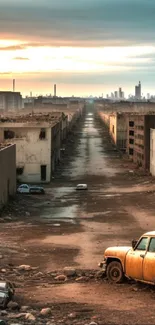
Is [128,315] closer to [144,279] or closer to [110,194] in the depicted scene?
[144,279]

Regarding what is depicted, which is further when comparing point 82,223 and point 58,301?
point 82,223

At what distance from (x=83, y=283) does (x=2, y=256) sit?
7.34 metres

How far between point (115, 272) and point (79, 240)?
15311 mm

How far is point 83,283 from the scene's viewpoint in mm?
20188

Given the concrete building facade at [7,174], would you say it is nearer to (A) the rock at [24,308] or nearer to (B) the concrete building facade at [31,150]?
(B) the concrete building facade at [31,150]

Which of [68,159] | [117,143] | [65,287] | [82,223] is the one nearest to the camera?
[65,287]

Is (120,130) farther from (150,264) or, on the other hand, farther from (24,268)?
(150,264)

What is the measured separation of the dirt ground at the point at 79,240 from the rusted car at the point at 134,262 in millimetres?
393

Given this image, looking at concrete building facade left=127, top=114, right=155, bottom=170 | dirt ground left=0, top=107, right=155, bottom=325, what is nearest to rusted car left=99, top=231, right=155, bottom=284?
dirt ground left=0, top=107, right=155, bottom=325

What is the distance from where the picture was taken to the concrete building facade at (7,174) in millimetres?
48844

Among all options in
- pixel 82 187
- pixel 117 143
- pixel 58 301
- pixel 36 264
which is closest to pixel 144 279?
pixel 58 301

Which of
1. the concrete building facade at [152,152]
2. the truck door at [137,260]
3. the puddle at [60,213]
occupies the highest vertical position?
the truck door at [137,260]

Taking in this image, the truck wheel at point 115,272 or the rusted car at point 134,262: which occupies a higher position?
the rusted car at point 134,262

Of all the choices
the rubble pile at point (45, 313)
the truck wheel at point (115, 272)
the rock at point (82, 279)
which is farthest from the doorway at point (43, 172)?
the truck wheel at point (115, 272)
